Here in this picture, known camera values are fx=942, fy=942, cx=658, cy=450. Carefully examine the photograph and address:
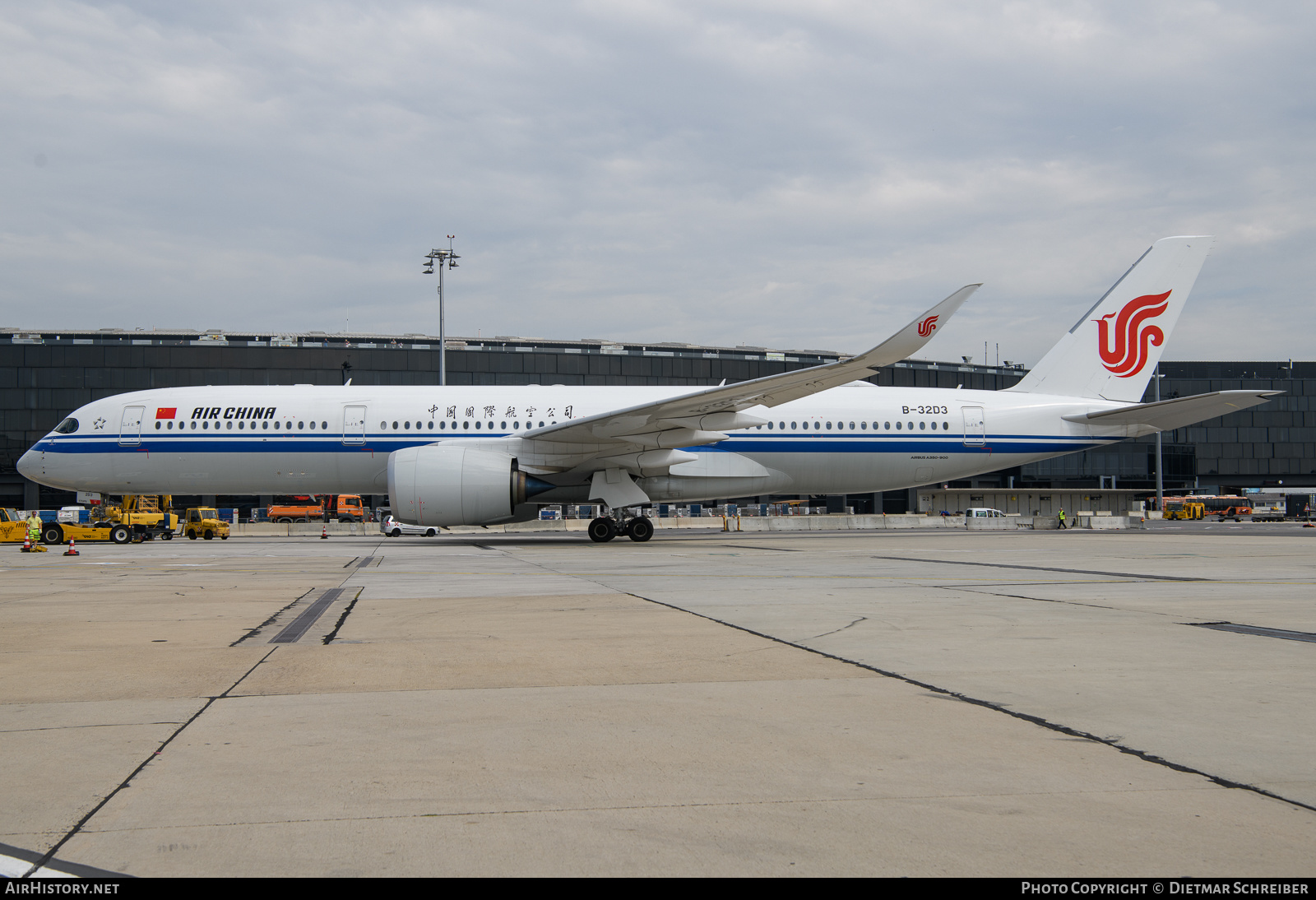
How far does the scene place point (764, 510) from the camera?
58.2m

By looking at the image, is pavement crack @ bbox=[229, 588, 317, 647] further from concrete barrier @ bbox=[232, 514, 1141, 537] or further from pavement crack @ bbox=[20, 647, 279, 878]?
concrete barrier @ bbox=[232, 514, 1141, 537]

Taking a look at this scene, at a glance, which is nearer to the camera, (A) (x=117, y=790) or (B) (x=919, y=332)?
(A) (x=117, y=790)

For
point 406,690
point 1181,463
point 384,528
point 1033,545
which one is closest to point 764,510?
point 384,528

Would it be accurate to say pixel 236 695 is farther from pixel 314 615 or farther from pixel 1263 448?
pixel 1263 448

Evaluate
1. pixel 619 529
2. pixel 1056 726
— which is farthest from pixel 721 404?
pixel 1056 726

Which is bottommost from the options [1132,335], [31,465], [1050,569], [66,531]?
[1050,569]

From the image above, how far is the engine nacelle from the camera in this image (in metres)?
19.9

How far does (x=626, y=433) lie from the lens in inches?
794

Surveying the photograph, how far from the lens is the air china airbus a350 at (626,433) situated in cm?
2023

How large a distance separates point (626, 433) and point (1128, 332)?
14432mm

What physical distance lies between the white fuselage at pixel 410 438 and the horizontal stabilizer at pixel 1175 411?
1.35 ft

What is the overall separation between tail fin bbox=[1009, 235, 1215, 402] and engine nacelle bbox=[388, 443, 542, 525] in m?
14.5

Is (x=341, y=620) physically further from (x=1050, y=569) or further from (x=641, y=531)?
(x=641, y=531)

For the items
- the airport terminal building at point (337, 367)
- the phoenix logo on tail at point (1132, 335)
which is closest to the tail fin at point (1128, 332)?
the phoenix logo on tail at point (1132, 335)
